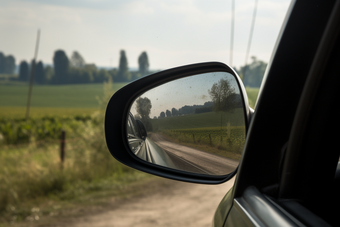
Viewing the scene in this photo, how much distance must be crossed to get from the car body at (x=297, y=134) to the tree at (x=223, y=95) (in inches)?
3.4

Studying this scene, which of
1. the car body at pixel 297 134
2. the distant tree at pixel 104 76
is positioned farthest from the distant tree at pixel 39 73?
the car body at pixel 297 134

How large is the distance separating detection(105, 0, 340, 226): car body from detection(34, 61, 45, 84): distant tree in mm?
15866

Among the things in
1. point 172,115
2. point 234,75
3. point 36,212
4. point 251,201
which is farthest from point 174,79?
point 36,212

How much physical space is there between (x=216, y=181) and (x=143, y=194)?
4.62 meters

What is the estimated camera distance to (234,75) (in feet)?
3.39

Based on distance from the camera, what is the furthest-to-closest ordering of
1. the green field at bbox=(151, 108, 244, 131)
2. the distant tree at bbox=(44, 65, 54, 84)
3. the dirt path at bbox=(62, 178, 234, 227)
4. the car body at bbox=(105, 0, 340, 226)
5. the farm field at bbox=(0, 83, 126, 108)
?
1. the distant tree at bbox=(44, 65, 54, 84)
2. the farm field at bbox=(0, 83, 126, 108)
3. the dirt path at bbox=(62, 178, 234, 227)
4. the green field at bbox=(151, 108, 244, 131)
5. the car body at bbox=(105, 0, 340, 226)

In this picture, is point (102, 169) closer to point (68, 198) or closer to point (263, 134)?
point (68, 198)

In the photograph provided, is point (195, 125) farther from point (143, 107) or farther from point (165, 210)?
point (165, 210)

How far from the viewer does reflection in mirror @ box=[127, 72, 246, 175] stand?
3.34 feet

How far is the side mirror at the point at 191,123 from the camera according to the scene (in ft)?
3.34

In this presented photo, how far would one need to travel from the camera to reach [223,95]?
1029 millimetres

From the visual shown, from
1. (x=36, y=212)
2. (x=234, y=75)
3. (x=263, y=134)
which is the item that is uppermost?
(x=234, y=75)


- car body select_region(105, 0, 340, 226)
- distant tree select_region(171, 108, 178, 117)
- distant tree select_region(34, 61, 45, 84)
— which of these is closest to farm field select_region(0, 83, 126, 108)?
distant tree select_region(34, 61, 45, 84)

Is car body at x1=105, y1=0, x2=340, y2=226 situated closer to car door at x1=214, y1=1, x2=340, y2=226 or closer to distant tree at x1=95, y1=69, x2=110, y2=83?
car door at x1=214, y1=1, x2=340, y2=226
